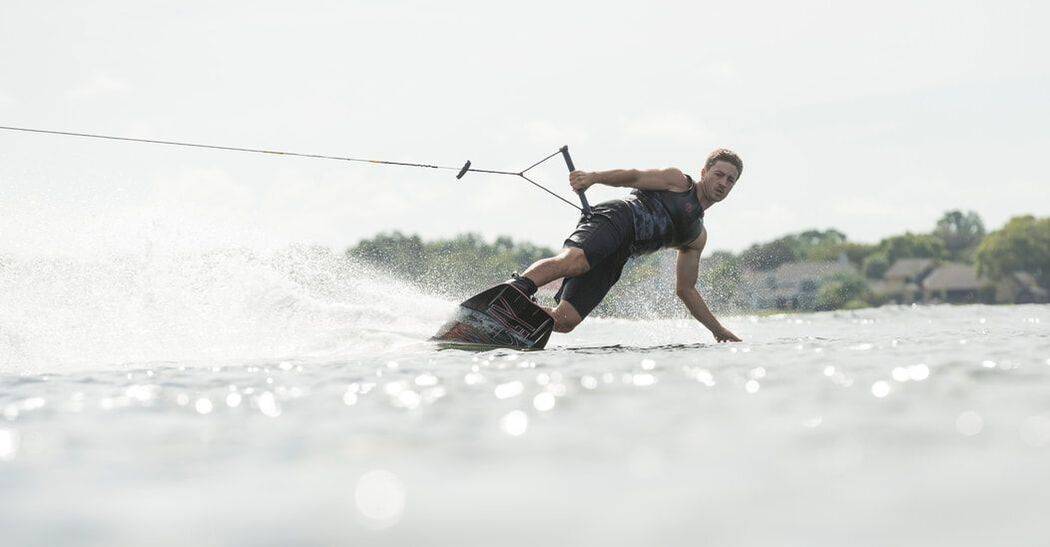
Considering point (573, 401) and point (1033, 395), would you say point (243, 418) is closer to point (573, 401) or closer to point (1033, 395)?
point (573, 401)

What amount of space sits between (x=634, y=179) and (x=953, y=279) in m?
89.2

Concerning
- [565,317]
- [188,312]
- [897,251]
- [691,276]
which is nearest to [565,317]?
[565,317]

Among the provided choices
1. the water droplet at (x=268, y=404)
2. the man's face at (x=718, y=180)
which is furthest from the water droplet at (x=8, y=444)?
the man's face at (x=718, y=180)

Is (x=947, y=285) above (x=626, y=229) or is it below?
above

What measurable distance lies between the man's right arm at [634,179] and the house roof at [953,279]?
8569 cm

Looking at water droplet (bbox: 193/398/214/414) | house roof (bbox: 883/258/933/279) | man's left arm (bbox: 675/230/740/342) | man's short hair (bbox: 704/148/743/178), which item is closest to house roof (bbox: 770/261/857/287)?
house roof (bbox: 883/258/933/279)

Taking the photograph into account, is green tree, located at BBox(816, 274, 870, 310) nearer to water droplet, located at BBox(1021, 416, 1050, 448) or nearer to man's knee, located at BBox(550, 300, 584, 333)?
man's knee, located at BBox(550, 300, 584, 333)

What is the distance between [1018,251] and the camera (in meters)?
82.4

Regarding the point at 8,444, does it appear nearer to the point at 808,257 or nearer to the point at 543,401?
the point at 543,401

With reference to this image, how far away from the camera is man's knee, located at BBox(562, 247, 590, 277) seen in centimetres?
786

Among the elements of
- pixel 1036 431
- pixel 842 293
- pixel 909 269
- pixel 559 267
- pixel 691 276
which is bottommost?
pixel 1036 431

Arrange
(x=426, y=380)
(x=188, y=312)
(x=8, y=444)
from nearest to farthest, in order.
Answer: (x=8, y=444) < (x=426, y=380) < (x=188, y=312)

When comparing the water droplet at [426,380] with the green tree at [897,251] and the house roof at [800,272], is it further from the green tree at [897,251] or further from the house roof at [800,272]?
the green tree at [897,251]

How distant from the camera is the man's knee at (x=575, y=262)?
7.86 metres
